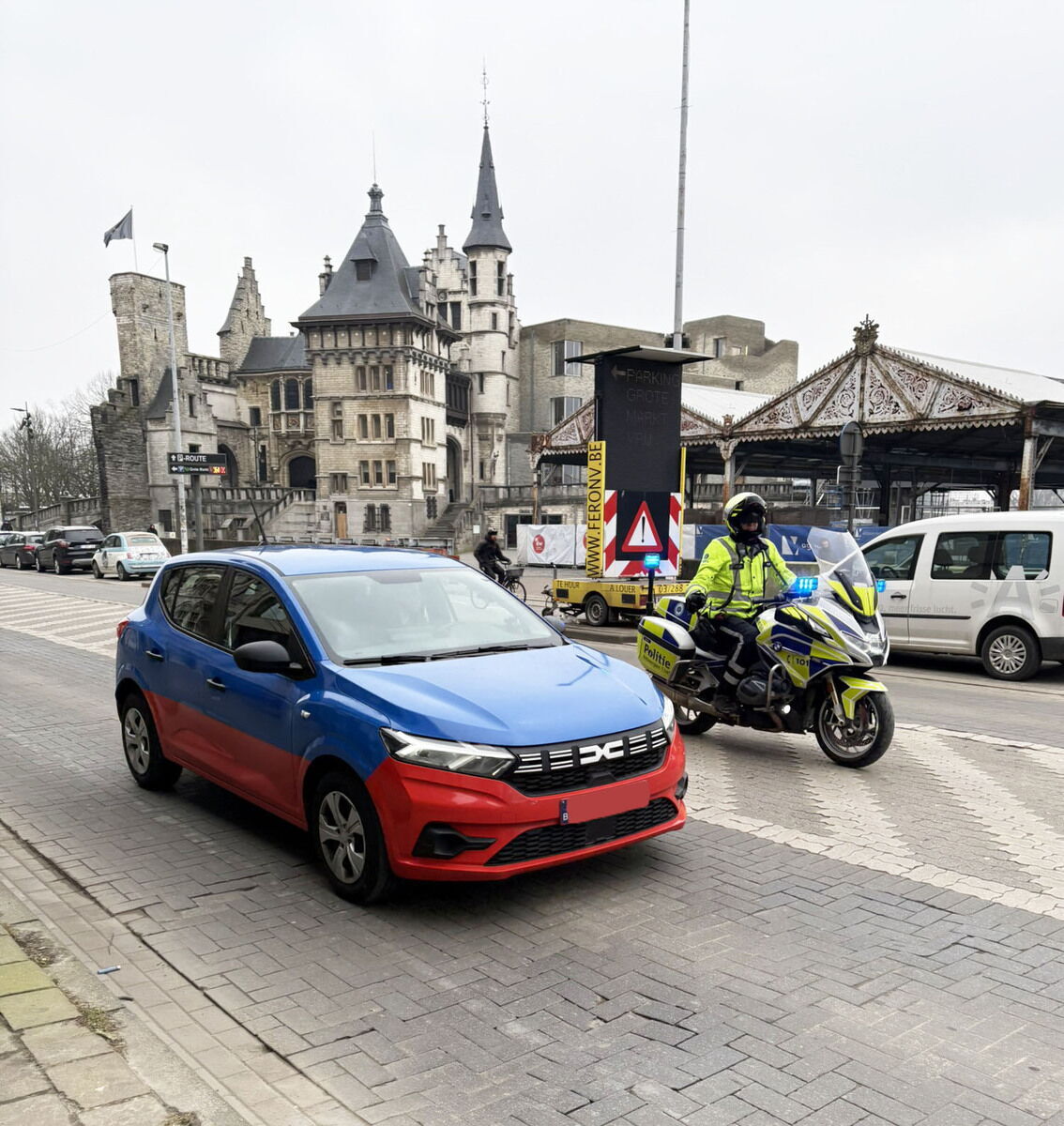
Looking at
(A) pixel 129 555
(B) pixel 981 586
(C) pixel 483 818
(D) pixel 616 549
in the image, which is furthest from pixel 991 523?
(A) pixel 129 555

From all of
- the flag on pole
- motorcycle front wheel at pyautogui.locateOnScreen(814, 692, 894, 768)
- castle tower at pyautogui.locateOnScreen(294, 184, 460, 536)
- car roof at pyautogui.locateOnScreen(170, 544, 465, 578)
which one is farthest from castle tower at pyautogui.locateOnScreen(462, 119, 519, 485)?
car roof at pyautogui.locateOnScreen(170, 544, 465, 578)

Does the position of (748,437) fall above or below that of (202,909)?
above

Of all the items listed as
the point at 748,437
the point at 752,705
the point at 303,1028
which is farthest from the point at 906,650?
the point at 748,437

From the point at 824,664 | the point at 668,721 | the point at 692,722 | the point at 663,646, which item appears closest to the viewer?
the point at 668,721

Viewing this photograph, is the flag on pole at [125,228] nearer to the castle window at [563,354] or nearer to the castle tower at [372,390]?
the castle tower at [372,390]

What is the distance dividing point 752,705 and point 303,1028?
4.27 meters

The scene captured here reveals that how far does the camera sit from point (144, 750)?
6.12m

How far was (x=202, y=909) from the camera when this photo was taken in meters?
4.25

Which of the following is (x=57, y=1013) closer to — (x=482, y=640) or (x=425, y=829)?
(x=425, y=829)

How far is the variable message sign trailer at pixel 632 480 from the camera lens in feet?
47.8

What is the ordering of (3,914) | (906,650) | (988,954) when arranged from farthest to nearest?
(906,650), (3,914), (988,954)

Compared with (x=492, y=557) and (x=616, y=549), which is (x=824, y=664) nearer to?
(x=616, y=549)

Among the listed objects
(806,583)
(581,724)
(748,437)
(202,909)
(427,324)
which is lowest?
(202,909)

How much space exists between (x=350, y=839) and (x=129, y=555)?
29.0m
